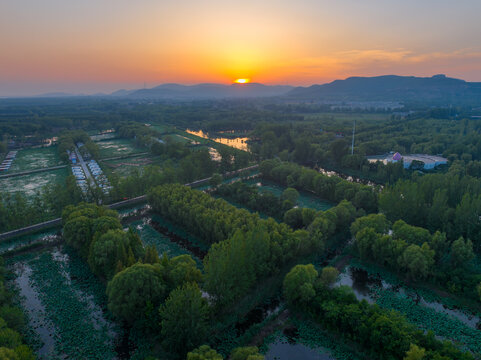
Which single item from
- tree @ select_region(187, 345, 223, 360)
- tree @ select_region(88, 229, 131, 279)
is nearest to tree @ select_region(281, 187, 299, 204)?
tree @ select_region(88, 229, 131, 279)

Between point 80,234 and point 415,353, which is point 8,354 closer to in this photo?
point 80,234

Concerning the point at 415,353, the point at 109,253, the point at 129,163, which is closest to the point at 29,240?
the point at 109,253

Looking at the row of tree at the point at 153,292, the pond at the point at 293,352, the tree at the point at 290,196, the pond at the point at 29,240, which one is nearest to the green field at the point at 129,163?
the pond at the point at 29,240

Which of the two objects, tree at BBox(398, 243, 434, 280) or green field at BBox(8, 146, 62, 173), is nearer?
tree at BBox(398, 243, 434, 280)

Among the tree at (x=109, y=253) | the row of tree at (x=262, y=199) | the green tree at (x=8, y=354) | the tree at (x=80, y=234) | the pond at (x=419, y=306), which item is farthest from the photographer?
the row of tree at (x=262, y=199)

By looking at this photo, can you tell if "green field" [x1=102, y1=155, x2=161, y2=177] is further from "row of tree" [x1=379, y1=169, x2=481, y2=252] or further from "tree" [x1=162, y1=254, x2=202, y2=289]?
"row of tree" [x1=379, y1=169, x2=481, y2=252]

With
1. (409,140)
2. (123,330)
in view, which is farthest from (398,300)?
Result: (409,140)

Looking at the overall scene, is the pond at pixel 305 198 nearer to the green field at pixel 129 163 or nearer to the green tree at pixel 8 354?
the green field at pixel 129 163
